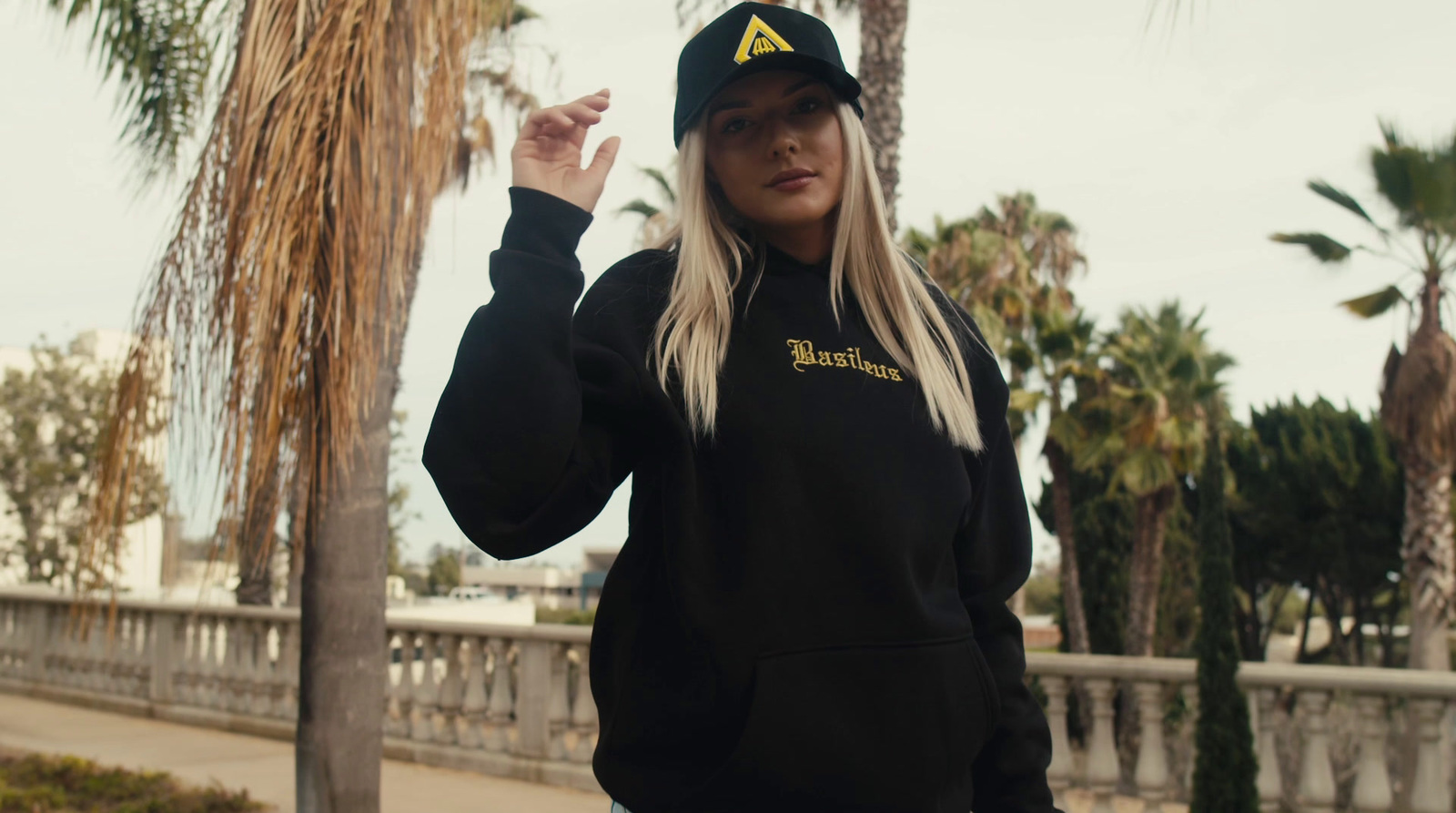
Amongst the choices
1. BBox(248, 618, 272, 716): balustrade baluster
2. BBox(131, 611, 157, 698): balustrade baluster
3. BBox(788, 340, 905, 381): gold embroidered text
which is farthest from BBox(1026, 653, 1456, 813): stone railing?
BBox(131, 611, 157, 698): balustrade baluster

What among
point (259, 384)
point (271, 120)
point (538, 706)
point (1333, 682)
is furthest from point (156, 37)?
point (1333, 682)

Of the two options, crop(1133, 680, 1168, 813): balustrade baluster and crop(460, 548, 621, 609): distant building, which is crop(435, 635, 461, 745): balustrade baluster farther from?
crop(460, 548, 621, 609): distant building

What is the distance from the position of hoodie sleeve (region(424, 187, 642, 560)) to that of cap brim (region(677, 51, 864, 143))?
32 centimetres

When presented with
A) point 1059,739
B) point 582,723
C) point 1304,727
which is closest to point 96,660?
point 582,723

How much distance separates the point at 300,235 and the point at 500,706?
196 inches

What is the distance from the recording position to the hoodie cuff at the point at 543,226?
1359 mm

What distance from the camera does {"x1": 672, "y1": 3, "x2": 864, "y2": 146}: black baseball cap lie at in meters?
1.57

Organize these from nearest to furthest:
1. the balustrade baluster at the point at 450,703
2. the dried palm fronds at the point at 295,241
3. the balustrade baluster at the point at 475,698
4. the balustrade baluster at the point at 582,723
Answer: the dried palm fronds at the point at 295,241 → the balustrade baluster at the point at 582,723 → the balustrade baluster at the point at 475,698 → the balustrade baluster at the point at 450,703

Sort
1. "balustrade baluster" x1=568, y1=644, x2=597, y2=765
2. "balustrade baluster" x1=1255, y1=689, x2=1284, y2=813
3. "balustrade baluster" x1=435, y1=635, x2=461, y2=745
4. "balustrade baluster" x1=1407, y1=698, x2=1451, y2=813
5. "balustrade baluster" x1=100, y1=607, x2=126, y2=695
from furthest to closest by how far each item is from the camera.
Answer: "balustrade baluster" x1=100, y1=607, x2=126, y2=695
"balustrade baluster" x1=435, y1=635, x2=461, y2=745
"balustrade baluster" x1=568, y1=644, x2=597, y2=765
"balustrade baluster" x1=1255, y1=689, x2=1284, y2=813
"balustrade baluster" x1=1407, y1=698, x2=1451, y2=813

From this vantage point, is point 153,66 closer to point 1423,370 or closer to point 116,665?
point 116,665

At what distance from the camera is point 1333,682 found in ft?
17.9

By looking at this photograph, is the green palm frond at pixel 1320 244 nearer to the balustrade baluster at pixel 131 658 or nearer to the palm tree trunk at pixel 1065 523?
the palm tree trunk at pixel 1065 523

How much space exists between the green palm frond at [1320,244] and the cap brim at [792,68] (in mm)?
18285

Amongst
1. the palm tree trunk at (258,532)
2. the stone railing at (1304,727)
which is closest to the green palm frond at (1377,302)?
the stone railing at (1304,727)
